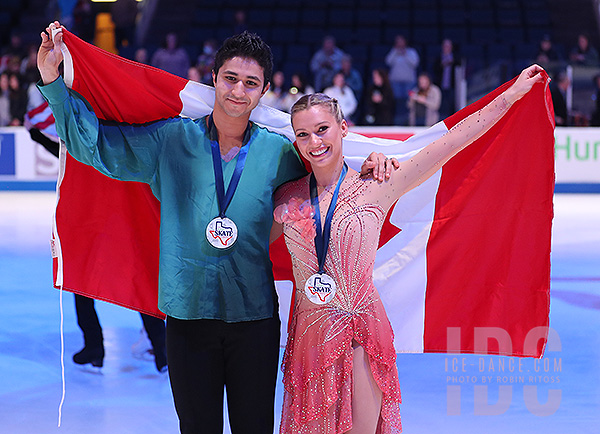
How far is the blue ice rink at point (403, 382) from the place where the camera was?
350cm

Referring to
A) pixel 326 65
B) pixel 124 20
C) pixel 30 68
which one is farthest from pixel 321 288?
pixel 124 20

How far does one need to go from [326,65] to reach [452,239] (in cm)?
917

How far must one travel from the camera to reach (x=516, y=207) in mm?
2977

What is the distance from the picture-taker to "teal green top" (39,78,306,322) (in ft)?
7.48

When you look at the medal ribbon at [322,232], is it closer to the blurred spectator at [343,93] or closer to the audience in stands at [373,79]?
the audience in stands at [373,79]

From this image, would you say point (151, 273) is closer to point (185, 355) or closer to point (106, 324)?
point (185, 355)

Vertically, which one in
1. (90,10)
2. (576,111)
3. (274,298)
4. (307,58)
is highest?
(90,10)

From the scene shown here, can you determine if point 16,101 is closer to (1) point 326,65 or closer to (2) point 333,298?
(1) point 326,65

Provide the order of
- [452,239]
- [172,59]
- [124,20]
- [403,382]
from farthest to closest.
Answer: [124,20] → [172,59] → [403,382] → [452,239]

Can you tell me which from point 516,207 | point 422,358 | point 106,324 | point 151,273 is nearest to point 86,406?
point 151,273

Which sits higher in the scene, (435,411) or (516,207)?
(516,207)

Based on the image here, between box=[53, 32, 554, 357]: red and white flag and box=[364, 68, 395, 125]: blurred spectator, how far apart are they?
26.6 feet

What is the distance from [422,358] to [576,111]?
742 centimetres

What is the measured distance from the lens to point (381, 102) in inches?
437
